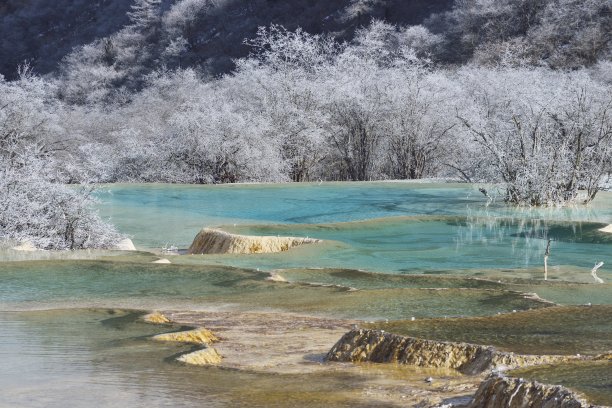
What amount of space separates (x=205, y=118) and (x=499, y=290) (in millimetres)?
26568

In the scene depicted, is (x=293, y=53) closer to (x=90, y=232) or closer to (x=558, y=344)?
(x=90, y=232)

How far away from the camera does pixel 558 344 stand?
5953 mm

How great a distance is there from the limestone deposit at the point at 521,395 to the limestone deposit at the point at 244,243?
10878mm

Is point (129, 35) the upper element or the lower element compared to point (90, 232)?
upper

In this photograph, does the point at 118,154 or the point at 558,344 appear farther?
the point at 118,154

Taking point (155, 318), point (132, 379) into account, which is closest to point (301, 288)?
point (155, 318)

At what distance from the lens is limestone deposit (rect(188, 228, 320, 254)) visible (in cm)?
1560

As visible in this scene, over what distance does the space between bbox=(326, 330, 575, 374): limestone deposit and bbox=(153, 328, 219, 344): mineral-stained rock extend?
4.47ft

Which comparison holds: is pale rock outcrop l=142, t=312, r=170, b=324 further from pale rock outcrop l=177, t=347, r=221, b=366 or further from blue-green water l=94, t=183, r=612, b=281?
blue-green water l=94, t=183, r=612, b=281

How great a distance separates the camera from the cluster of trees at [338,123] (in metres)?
22.7

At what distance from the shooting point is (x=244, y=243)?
15602 mm

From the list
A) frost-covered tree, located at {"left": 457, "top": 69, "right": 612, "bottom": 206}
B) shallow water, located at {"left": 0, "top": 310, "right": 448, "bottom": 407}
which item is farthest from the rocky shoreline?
frost-covered tree, located at {"left": 457, "top": 69, "right": 612, "bottom": 206}

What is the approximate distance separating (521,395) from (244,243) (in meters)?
11.4

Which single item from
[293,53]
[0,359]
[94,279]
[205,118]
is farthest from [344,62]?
[0,359]
